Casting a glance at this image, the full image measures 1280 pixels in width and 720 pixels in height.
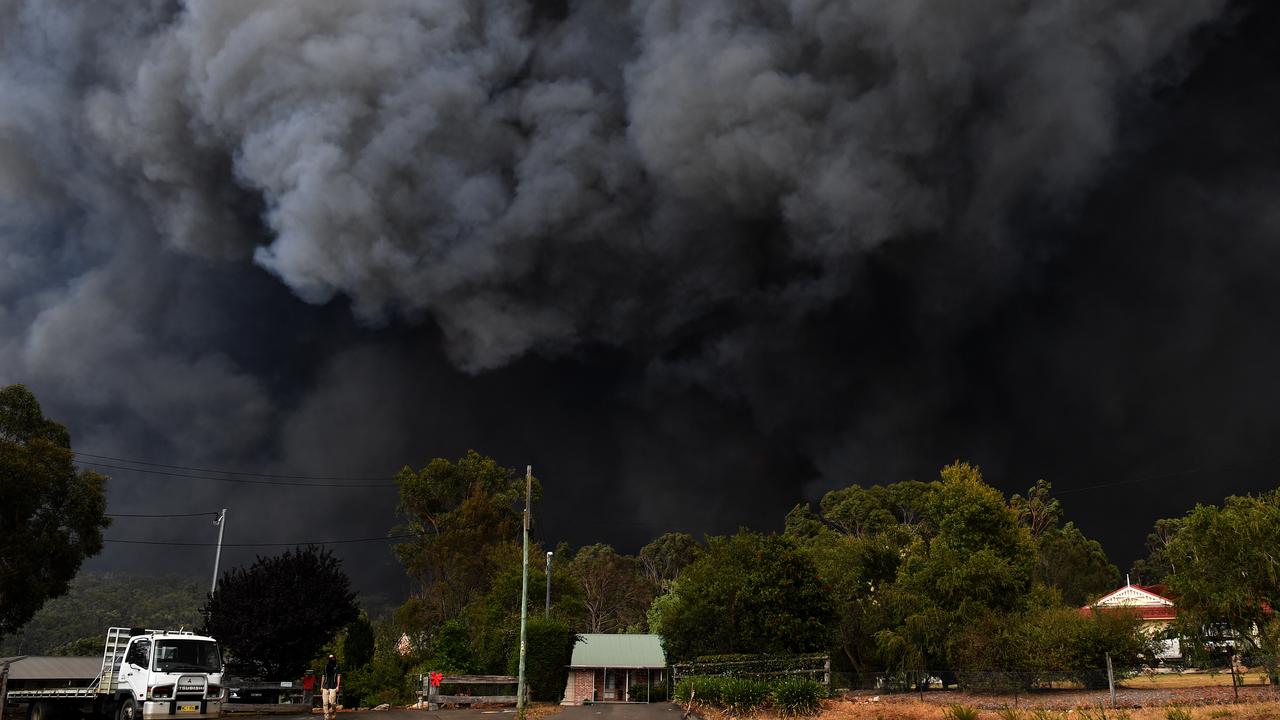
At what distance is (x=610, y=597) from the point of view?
84312 mm

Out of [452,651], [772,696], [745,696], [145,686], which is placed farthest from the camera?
[452,651]

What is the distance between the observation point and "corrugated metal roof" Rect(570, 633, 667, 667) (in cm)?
5281

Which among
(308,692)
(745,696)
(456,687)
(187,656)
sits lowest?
(456,687)

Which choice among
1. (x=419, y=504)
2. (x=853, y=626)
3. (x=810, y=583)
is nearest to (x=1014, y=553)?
(x=853, y=626)

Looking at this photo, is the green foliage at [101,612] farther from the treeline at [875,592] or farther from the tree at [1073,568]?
the tree at [1073,568]

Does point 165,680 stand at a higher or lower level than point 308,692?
higher

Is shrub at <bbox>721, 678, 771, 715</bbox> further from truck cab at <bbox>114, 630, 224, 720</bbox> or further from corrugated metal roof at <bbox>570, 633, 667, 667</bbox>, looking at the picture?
corrugated metal roof at <bbox>570, 633, 667, 667</bbox>

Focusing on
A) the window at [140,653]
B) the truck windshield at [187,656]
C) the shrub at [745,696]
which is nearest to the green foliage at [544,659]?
the shrub at [745,696]

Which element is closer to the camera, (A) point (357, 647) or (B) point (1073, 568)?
(A) point (357, 647)

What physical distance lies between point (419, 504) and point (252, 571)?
33811 mm

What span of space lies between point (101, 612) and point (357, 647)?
415ft

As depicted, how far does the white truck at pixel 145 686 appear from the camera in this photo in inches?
858

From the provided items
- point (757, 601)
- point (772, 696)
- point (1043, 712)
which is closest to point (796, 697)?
point (772, 696)

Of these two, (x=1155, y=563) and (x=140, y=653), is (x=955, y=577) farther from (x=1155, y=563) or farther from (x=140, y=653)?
(x=1155, y=563)
